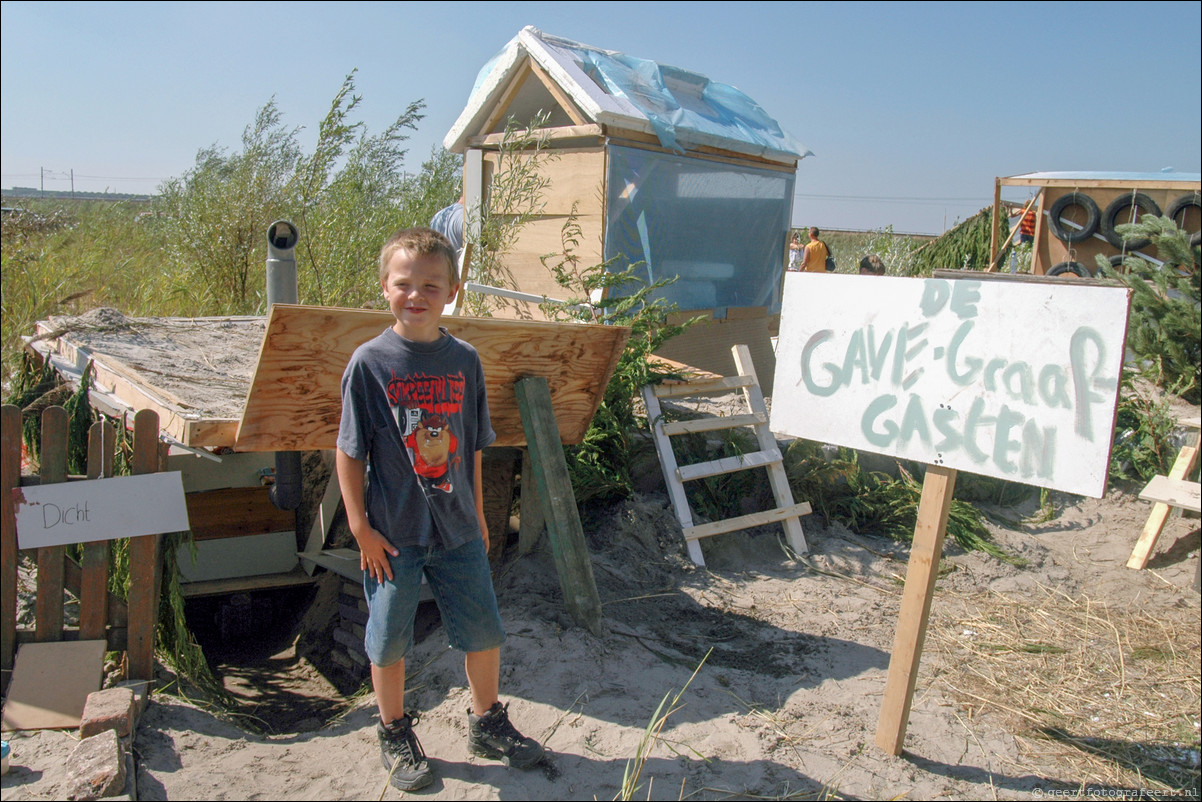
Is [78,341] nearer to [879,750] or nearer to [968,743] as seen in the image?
[879,750]

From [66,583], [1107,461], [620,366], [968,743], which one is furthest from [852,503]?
[66,583]

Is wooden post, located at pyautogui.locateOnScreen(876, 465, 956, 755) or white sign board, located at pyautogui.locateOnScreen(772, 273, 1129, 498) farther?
wooden post, located at pyautogui.locateOnScreen(876, 465, 956, 755)

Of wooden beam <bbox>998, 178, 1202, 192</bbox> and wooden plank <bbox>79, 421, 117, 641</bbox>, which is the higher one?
wooden beam <bbox>998, 178, 1202, 192</bbox>

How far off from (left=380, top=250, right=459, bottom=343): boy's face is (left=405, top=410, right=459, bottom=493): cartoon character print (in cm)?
25

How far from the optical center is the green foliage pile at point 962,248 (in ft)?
53.5

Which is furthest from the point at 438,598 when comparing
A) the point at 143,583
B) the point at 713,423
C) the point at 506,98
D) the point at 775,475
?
the point at 506,98

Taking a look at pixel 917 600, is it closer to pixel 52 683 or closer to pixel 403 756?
pixel 403 756

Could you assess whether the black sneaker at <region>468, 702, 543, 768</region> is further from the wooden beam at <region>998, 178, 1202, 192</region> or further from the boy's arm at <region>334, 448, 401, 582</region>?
the wooden beam at <region>998, 178, 1202, 192</region>

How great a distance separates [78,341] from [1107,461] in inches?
187

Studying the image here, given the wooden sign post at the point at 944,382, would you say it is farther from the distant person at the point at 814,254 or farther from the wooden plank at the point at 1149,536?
the distant person at the point at 814,254

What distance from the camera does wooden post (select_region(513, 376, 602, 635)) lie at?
3.43m

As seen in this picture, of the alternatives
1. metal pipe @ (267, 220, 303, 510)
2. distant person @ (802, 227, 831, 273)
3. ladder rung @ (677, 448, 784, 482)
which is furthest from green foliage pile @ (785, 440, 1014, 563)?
distant person @ (802, 227, 831, 273)

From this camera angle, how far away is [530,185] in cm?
631

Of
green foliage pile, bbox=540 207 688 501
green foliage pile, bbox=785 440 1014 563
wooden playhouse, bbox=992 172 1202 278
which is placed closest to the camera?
green foliage pile, bbox=540 207 688 501
